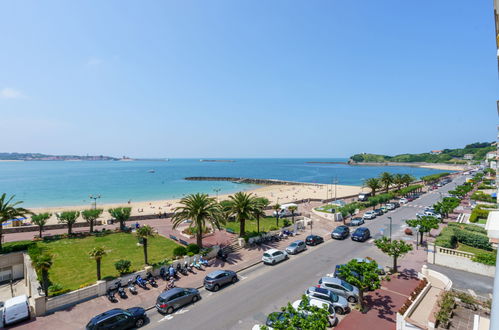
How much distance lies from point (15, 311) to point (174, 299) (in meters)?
10.8

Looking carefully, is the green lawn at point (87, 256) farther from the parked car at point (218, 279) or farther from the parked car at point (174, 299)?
the parked car at point (218, 279)

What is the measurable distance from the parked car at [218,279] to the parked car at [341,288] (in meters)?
8.10

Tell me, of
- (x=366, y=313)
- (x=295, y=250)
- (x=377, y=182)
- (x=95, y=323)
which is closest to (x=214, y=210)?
(x=295, y=250)

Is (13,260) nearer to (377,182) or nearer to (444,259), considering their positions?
(444,259)

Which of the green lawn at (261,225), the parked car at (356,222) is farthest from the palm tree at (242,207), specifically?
the parked car at (356,222)

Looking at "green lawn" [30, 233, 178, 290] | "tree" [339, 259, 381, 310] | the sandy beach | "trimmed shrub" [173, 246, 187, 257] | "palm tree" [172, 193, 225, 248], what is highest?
"palm tree" [172, 193, 225, 248]

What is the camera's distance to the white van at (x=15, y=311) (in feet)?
57.2

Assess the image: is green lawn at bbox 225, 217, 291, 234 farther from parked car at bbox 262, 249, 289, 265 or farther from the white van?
the white van

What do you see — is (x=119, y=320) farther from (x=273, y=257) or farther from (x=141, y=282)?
(x=273, y=257)

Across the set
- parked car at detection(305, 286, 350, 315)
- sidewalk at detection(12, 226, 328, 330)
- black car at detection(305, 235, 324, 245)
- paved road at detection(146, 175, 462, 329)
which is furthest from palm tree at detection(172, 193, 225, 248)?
parked car at detection(305, 286, 350, 315)

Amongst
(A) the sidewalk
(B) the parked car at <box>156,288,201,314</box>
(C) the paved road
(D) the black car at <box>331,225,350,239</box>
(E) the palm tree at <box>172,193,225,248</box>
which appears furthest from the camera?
(D) the black car at <box>331,225,350,239</box>

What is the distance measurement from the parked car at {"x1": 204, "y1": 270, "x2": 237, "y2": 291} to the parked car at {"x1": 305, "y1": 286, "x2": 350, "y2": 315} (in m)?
7.41

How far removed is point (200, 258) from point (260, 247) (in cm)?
857

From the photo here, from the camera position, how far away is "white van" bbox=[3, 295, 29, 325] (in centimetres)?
1742
